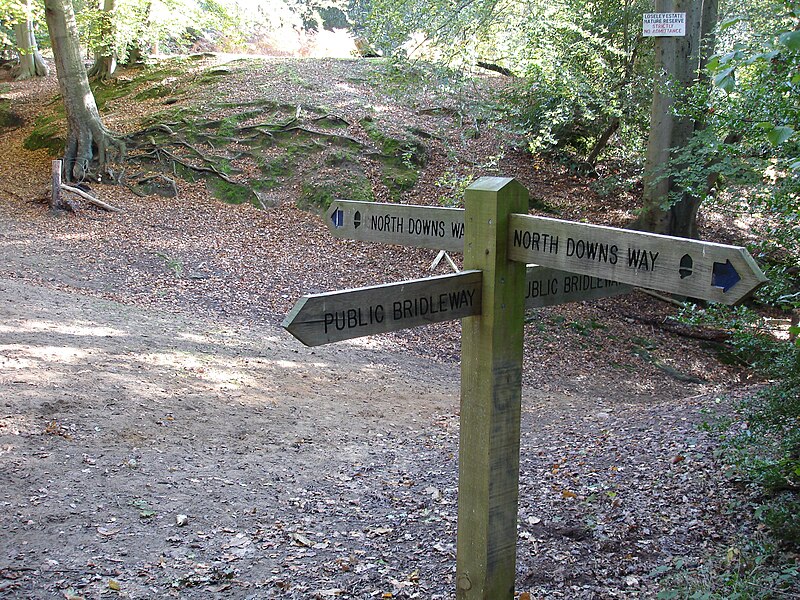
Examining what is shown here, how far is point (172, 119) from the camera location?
18.0 meters

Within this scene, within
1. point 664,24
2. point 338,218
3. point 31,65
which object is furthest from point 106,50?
point 338,218

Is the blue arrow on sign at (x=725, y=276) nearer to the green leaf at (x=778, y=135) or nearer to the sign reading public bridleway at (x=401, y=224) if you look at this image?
the green leaf at (x=778, y=135)

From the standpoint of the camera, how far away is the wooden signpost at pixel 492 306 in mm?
2469

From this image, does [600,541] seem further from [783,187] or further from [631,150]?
[631,150]

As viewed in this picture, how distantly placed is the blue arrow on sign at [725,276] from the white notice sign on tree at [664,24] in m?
8.73

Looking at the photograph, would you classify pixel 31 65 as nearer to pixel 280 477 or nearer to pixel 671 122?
pixel 671 122

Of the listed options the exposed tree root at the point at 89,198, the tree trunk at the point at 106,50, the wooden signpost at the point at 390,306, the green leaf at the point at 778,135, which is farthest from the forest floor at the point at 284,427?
the tree trunk at the point at 106,50

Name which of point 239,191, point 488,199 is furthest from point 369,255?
point 488,199

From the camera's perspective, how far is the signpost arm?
2781 millimetres

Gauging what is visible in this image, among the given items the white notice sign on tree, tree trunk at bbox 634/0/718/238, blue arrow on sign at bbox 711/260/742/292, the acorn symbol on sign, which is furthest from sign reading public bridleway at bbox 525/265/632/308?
tree trunk at bbox 634/0/718/238

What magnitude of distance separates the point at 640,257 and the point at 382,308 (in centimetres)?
94

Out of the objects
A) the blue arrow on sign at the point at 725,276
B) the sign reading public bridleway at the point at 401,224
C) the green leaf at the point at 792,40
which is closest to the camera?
the green leaf at the point at 792,40

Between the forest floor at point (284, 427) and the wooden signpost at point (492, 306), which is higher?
the wooden signpost at point (492, 306)

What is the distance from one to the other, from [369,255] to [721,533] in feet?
32.7
